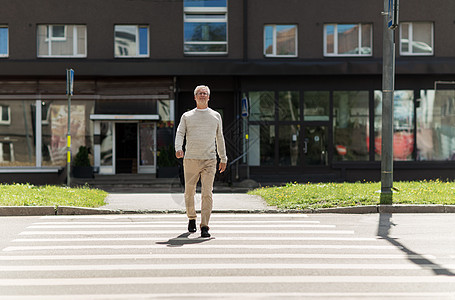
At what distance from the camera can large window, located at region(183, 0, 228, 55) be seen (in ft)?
77.4

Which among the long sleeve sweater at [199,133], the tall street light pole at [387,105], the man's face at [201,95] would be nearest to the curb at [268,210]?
the tall street light pole at [387,105]

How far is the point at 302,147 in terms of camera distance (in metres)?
23.3

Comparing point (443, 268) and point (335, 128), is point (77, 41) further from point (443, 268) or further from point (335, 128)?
point (443, 268)

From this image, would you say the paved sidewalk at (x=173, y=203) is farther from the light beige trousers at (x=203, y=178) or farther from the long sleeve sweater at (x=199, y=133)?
the long sleeve sweater at (x=199, y=133)

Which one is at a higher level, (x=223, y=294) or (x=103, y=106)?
(x=103, y=106)

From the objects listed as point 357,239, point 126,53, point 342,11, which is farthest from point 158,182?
point 357,239

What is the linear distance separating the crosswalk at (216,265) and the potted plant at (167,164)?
12920mm

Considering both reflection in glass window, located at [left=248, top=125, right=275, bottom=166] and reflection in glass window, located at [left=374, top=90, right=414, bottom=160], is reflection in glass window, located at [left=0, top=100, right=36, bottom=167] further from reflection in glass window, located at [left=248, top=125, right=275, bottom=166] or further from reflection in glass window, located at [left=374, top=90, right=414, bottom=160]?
reflection in glass window, located at [left=374, top=90, right=414, bottom=160]

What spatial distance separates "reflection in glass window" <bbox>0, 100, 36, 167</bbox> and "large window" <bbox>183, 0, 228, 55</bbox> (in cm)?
A: 692

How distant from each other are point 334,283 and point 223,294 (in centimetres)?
113

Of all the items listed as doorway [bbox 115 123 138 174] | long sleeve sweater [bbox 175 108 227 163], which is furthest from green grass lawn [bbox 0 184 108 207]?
doorway [bbox 115 123 138 174]

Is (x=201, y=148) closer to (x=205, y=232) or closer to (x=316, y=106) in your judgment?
(x=205, y=232)

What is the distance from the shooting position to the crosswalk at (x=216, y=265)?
525cm

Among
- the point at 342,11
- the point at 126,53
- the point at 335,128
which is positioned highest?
the point at 342,11
